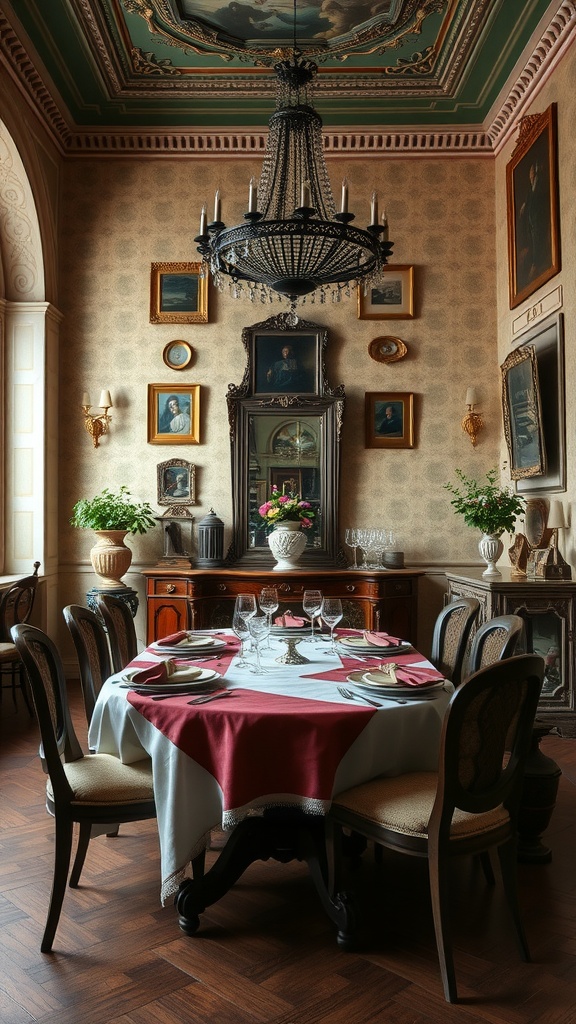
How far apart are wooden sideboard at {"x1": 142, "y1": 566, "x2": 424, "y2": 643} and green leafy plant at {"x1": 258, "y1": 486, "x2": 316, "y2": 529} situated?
17.1 inches

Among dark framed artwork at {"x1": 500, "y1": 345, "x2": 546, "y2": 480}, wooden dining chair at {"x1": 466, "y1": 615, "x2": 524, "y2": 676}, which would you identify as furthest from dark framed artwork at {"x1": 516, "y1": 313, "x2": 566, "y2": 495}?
wooden dining chair at {"x1": 466, "y1": 615, "x2": 524, "y2": 676}

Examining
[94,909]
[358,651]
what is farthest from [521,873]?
[94,909]

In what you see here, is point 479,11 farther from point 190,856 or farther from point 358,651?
point 190,856

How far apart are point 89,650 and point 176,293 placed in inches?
174

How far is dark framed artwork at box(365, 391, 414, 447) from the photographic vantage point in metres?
6.90

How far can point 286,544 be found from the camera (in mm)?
6391

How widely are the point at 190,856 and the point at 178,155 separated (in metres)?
6.14

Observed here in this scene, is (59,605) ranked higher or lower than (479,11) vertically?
lower

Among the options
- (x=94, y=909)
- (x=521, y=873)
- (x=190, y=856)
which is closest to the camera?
(x=190, y=856)

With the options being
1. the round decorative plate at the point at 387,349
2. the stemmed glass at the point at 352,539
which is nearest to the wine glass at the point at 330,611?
the stemmed glass at the point at 352,539

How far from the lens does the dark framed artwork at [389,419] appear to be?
6898mm

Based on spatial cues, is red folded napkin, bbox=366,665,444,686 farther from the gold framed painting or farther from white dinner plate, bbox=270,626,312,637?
the gold framed painting

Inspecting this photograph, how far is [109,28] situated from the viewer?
5594 millimetres
